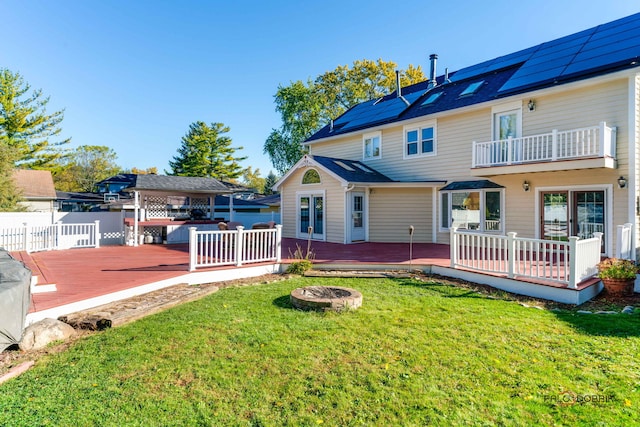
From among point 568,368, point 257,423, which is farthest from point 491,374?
point 257,423

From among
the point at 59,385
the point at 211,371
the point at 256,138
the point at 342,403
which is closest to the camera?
the point at 342,403

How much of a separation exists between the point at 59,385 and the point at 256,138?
3562 centimetres

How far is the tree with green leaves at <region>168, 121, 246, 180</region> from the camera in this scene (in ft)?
137

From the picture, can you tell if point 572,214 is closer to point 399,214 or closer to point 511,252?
point 511,252

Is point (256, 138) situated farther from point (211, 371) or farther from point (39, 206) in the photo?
point (211, 371)

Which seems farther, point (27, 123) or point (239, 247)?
point (27, 123)

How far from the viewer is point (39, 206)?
86.4 ft

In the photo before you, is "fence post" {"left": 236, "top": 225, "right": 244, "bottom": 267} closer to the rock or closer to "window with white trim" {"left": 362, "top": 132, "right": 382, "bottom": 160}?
the rock

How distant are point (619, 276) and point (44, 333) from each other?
32.6 feet

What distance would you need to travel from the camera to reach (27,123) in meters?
26.9

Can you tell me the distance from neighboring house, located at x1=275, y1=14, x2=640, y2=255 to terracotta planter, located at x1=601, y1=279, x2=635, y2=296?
2.85 meters

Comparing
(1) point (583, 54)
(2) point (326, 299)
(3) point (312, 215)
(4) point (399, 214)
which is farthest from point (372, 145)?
(2) point (326, 299)

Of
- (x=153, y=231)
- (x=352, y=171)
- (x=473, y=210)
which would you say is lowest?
(x=153, y=231)

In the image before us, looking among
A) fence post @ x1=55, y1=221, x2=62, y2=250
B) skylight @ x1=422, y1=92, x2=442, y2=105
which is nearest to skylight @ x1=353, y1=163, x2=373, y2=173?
skylight @ x1=422, y1=92, x2=442, y2=105
